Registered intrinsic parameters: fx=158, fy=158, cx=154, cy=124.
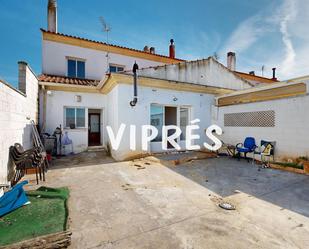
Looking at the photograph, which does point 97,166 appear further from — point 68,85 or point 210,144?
point 210,144

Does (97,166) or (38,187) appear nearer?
(38,187)

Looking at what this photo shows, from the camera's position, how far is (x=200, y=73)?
8.66 m

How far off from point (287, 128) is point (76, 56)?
432 inches

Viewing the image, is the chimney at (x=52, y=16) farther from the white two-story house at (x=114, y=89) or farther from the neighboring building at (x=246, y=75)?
the neighboring building at (x=246, y=75)

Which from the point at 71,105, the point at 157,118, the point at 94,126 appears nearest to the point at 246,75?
the point at 157,118

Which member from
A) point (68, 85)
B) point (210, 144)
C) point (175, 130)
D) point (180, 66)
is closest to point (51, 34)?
point (68, 85)

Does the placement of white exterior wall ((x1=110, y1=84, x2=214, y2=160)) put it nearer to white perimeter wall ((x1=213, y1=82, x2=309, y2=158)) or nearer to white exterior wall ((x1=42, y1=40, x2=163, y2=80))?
white perimeter wall ((x1=213, y1=82, x2=309, y2=158))

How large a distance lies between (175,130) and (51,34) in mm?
8640

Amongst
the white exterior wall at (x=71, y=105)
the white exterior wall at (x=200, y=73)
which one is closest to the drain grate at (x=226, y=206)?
the white exterior wall at (x=200, y=73)

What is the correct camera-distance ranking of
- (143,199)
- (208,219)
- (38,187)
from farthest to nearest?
(38,187)
(143,199)
(208,219)

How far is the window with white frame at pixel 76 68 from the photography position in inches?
364

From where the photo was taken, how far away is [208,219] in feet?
8.48

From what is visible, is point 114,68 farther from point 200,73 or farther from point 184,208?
point 184,208

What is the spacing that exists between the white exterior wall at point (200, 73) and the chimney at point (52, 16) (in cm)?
673
